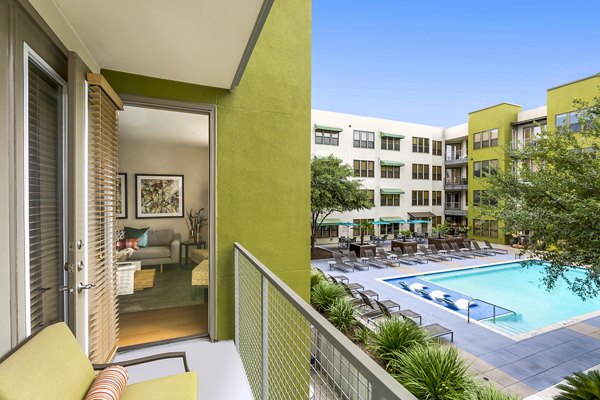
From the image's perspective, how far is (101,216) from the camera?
2.48 meters

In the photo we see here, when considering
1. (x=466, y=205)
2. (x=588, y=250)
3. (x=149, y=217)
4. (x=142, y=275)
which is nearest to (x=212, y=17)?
(x=142, y=275)

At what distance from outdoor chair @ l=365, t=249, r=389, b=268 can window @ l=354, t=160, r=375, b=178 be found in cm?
804

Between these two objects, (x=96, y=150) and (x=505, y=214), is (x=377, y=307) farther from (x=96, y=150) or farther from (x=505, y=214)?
(x=96, y=150)

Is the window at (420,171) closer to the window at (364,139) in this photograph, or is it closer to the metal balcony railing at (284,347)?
the window at (364,139)

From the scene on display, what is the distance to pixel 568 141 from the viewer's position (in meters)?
7.96

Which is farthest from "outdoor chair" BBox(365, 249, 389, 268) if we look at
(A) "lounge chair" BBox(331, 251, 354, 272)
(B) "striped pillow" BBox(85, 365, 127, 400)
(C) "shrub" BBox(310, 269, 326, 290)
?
Result: (B) "striped pillow" BBox(85, 365, 127, 400)

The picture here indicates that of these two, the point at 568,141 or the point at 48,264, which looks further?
the point at 568,141

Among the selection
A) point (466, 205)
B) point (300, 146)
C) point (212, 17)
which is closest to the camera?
point (212, 17)

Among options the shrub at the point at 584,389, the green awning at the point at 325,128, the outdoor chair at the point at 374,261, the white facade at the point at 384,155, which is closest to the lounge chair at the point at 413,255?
the outdoor chair at the point at 374,261

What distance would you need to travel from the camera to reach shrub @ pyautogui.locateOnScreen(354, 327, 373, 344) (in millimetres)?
6033

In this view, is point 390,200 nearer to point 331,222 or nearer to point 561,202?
point 331,222

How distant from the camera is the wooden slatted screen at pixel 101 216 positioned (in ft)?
7.45

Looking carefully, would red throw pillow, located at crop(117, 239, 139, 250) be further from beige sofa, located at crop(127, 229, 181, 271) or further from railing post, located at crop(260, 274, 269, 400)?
railing post, located at crop(260, 274, 269, 400)

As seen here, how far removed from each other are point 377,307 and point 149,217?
20.2 ft
